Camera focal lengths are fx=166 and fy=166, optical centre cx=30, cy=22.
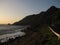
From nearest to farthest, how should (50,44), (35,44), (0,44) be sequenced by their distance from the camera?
1. (50,44)
2. (35,44)
3. (0,44)

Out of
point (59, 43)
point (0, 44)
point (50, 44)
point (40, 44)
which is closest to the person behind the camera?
point (59, 43)

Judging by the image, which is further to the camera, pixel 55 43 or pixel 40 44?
pixel 40 44

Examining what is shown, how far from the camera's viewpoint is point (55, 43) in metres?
15.8

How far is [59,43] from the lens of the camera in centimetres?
1511

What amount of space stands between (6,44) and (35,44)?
43.0 feet

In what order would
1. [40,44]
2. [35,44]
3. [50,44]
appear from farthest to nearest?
[35,44], [40,44], [50,44]

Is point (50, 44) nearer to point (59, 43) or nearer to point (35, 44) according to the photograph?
point (59, 43)

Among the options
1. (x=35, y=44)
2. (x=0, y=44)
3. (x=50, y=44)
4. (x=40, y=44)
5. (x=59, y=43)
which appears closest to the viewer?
(x=59, y=43)

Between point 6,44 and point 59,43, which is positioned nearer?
point 59,43

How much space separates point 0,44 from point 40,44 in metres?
14.8

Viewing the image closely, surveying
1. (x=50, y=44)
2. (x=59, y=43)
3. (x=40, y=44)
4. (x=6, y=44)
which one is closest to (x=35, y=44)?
(x=40, y=44)

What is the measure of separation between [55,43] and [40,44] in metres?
3.12

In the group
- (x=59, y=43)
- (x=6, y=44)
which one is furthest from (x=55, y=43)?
(x=6, y=44)

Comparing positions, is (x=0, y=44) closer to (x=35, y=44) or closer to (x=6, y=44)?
(x=6, y=44)
